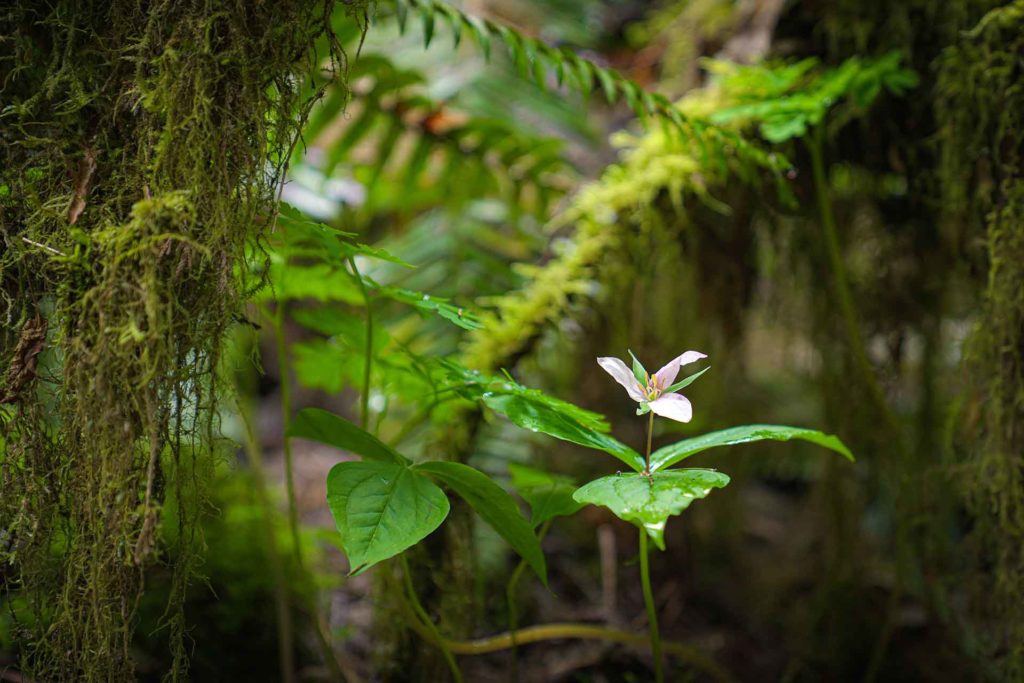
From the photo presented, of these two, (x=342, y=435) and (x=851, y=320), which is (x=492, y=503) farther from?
(x=851, y=320)

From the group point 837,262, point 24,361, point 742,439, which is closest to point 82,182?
point 24,361

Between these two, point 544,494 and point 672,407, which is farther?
point 544,494

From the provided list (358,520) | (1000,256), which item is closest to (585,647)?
(358,520)

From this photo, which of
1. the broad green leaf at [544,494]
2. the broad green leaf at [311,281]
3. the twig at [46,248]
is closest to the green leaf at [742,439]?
the broad green leaf at [544,494]

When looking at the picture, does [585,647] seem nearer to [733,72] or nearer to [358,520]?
[358,520]

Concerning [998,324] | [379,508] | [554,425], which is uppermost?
[998,324]

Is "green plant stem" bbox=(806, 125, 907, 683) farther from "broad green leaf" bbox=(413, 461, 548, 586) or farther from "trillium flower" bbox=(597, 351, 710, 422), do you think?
"broad green leaf" bbox=(413, 461, 548, 586)
